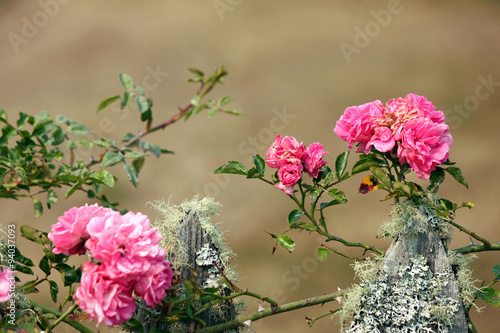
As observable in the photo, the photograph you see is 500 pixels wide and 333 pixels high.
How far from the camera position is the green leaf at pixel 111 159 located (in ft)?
4.58

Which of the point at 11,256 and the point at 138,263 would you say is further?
the point at 11,256

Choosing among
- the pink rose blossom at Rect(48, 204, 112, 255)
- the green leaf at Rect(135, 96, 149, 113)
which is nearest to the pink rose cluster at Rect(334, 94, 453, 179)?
the green leaf at Rect(135, 96, 149, 113)

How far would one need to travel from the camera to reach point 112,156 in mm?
1410

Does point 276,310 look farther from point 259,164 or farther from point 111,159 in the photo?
point 111,159

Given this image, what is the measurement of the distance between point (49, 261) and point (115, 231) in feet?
1.03

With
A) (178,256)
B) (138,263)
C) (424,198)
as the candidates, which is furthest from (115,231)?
(424,198)

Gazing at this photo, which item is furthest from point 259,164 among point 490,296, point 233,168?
point 490,296

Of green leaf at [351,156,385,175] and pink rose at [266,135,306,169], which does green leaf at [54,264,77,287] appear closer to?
pink rose at [266,135,306,169]

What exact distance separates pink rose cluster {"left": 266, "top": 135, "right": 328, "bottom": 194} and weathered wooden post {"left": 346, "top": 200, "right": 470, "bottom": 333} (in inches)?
8.3

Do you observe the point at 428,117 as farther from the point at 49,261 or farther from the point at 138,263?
the point at 49,261

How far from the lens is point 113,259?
1047 millimetres

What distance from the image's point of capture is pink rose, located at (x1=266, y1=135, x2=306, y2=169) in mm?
1306

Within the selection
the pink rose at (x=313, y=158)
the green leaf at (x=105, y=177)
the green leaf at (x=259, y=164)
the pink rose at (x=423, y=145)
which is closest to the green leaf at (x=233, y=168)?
the green leaf at (x=259, y=164)

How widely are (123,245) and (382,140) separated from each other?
22.5 inches
